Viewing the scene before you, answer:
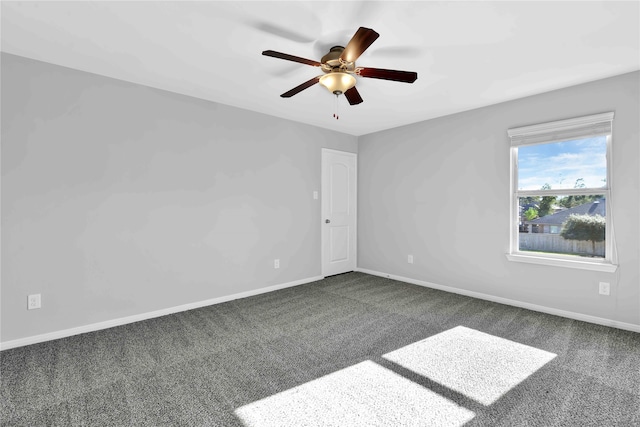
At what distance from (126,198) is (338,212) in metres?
3.02

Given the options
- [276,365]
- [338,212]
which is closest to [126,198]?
[276,365]

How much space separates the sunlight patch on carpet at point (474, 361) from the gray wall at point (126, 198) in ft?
7.53

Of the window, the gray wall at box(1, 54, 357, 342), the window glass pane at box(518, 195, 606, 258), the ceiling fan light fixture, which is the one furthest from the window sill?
the gray wall at box(1, 54, 357, 342)

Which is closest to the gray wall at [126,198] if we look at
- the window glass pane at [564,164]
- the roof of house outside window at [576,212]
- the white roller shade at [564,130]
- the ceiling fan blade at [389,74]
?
the ceiling fan blade at [389,74]

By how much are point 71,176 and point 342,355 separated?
9.39ft

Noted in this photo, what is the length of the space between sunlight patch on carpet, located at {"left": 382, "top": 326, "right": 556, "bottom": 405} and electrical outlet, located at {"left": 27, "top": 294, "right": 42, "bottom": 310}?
2.97 metres

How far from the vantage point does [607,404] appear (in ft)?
5.89

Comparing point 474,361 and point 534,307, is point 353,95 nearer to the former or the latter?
point 474,361

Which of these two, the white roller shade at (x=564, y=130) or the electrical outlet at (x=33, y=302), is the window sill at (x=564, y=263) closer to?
the white roller shade at (x=564, y=130)

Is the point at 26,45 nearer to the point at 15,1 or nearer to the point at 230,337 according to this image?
the point at 15,1

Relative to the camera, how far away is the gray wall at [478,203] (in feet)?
9.29

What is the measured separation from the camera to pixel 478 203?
12.5ft

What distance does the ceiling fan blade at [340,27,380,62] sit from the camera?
1753 mm

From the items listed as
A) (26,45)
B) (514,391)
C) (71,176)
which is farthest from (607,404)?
(26,45)
